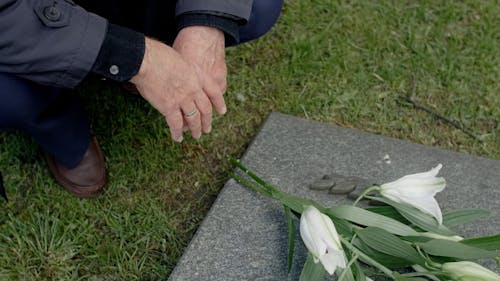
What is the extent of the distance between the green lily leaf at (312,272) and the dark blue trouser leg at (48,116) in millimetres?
799

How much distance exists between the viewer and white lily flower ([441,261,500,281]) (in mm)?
1230

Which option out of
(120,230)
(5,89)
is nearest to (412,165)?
(120,230)

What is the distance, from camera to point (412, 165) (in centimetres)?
197

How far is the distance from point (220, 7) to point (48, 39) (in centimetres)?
44

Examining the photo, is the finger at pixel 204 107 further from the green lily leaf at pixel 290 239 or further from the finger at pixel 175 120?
the green lily leaf at pixel 290 239

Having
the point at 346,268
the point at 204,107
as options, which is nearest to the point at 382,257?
the point at 346,268

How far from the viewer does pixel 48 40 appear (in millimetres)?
1400

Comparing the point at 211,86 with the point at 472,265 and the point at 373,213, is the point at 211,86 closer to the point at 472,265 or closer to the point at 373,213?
the point at 373,213

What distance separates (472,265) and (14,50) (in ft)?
3.56

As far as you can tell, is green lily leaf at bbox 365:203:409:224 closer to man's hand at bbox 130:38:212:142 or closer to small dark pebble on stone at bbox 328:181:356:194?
small dark pebble on stone at bbox 328:181:356:194

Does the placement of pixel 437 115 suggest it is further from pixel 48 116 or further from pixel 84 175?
pixel 48 116

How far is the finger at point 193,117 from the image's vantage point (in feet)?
5.15

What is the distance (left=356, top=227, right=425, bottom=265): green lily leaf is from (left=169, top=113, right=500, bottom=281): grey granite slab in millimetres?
255

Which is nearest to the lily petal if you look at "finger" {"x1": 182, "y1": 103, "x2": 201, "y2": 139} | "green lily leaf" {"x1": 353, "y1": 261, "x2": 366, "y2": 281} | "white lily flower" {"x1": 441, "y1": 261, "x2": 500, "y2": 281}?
"green lily leaf" {"x1": 353, "y1": 261, "x2": 366, "y2": 281}
